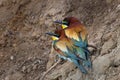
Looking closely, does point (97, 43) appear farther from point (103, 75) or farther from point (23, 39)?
point (23, 39)

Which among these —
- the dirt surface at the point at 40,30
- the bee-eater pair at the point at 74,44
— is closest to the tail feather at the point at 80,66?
the bee-eater pair at the point at 74,44

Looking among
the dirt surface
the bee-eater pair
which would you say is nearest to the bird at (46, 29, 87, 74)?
the bee-eater pair

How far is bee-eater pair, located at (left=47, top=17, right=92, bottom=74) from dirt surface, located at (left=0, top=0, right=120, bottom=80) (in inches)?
12.9

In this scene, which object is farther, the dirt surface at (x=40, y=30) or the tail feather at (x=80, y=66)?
the dirt surface at (x=40, y=30)

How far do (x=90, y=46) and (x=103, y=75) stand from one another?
0.52 metres

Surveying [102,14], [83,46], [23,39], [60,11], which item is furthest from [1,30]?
[83,46]

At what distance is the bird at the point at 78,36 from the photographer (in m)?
5.52

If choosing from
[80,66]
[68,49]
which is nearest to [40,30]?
[68,49]

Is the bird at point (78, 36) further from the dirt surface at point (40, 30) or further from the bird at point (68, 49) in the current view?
the dirt surface at point (40, 30)

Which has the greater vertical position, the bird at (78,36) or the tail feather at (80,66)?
the bird at (78,36)

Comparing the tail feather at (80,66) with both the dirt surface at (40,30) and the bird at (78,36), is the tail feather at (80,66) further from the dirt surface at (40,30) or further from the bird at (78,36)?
the dirt surface at (40,30)

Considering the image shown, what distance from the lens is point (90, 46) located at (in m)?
5.95

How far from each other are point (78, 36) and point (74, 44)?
0.34 feet

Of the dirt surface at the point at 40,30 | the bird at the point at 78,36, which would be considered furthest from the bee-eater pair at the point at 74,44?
the dirt surface at the point at 40,30
